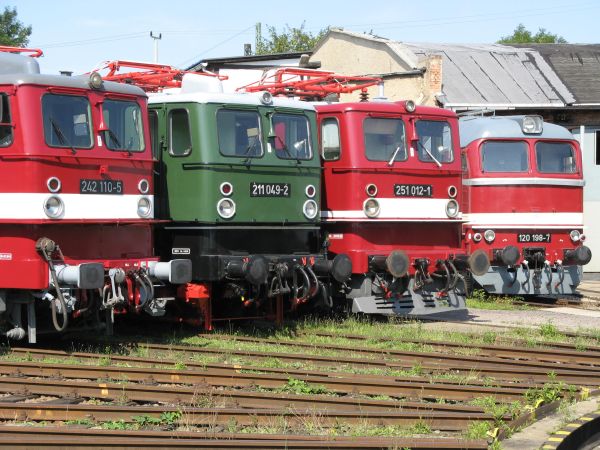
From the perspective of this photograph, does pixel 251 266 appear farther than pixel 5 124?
Yes

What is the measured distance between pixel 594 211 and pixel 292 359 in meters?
16.5

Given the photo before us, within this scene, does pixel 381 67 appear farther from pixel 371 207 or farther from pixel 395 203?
pixel 371 207

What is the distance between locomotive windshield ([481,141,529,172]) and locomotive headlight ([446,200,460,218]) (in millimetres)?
2823

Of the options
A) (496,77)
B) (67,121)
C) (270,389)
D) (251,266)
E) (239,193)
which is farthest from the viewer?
(496,77)

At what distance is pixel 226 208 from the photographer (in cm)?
1318

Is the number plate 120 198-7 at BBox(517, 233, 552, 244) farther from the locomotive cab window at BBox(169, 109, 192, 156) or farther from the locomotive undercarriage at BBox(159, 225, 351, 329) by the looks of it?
the locomotive cab window at BBox(169, 109, 192, 156)

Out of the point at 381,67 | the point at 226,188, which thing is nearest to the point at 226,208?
the point at 226,188

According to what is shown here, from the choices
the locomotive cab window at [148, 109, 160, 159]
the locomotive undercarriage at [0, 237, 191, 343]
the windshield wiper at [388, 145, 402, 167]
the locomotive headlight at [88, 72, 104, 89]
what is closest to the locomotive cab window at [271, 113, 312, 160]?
the windshield wiper at [388, 145, 402, 167]

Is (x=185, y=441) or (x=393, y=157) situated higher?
(x=393, y=157)

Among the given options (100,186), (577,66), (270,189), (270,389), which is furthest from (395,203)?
(577,66)

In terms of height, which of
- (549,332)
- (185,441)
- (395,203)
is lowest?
(549,332)

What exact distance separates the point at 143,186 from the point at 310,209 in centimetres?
262

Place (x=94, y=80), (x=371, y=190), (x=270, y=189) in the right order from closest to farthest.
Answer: (x=94, y=80), (x=270, y=189), (x=371, y=190)

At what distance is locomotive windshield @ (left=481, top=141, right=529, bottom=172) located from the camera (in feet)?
59.4
